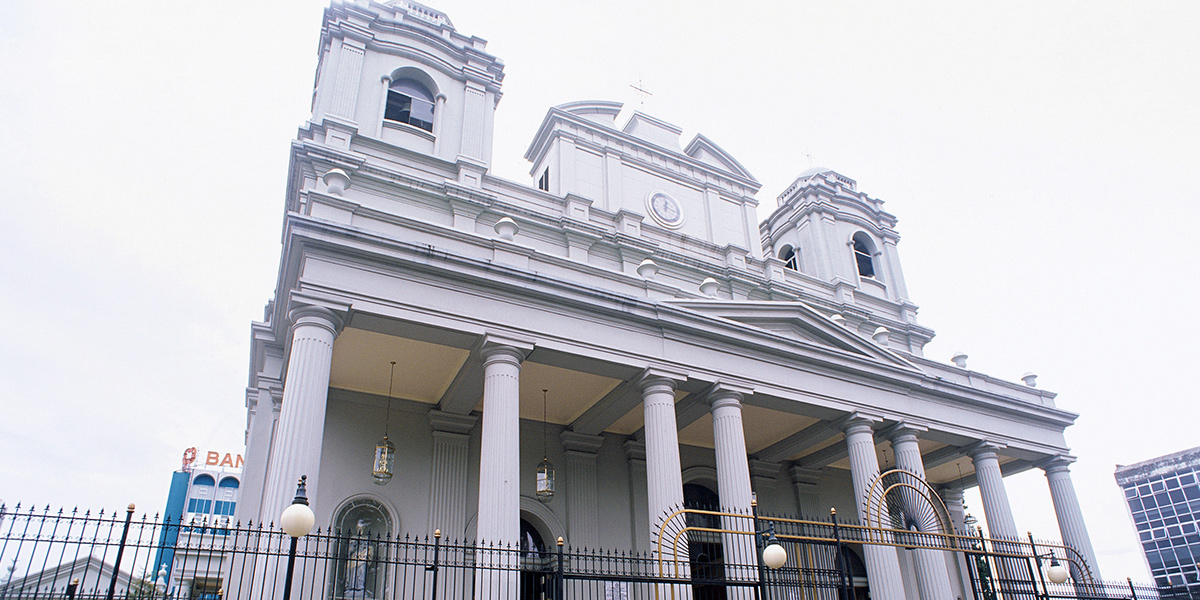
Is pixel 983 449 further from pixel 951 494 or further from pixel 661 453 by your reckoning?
pixel 661 453

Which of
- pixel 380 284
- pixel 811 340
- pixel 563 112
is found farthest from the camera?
pixel 563 112

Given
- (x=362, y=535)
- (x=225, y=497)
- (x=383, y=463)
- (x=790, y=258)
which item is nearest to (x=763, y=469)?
(x=790, y=258)

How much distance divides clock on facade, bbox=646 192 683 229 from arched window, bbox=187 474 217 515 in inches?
1936

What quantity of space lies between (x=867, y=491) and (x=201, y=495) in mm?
55627

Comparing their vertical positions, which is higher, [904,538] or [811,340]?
[811,340]

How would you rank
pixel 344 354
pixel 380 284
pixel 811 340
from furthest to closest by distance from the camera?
pixel 811 340
pixel 344 354
pixel 380 284

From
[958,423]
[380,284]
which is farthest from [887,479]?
[380,284]

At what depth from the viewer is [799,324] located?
17.5m

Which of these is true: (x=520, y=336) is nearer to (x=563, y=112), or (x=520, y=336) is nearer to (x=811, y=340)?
(x=811, y=340)

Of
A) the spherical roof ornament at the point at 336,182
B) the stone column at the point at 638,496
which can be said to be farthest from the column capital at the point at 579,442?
the spherical roof ornament at the point at 336,182

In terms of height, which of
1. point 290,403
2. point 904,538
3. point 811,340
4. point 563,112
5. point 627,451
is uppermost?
point 563,112

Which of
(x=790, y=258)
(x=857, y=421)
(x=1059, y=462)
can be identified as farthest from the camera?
(x=790, y=258)

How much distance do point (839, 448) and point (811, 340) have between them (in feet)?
14.4

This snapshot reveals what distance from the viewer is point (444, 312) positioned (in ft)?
42.7
